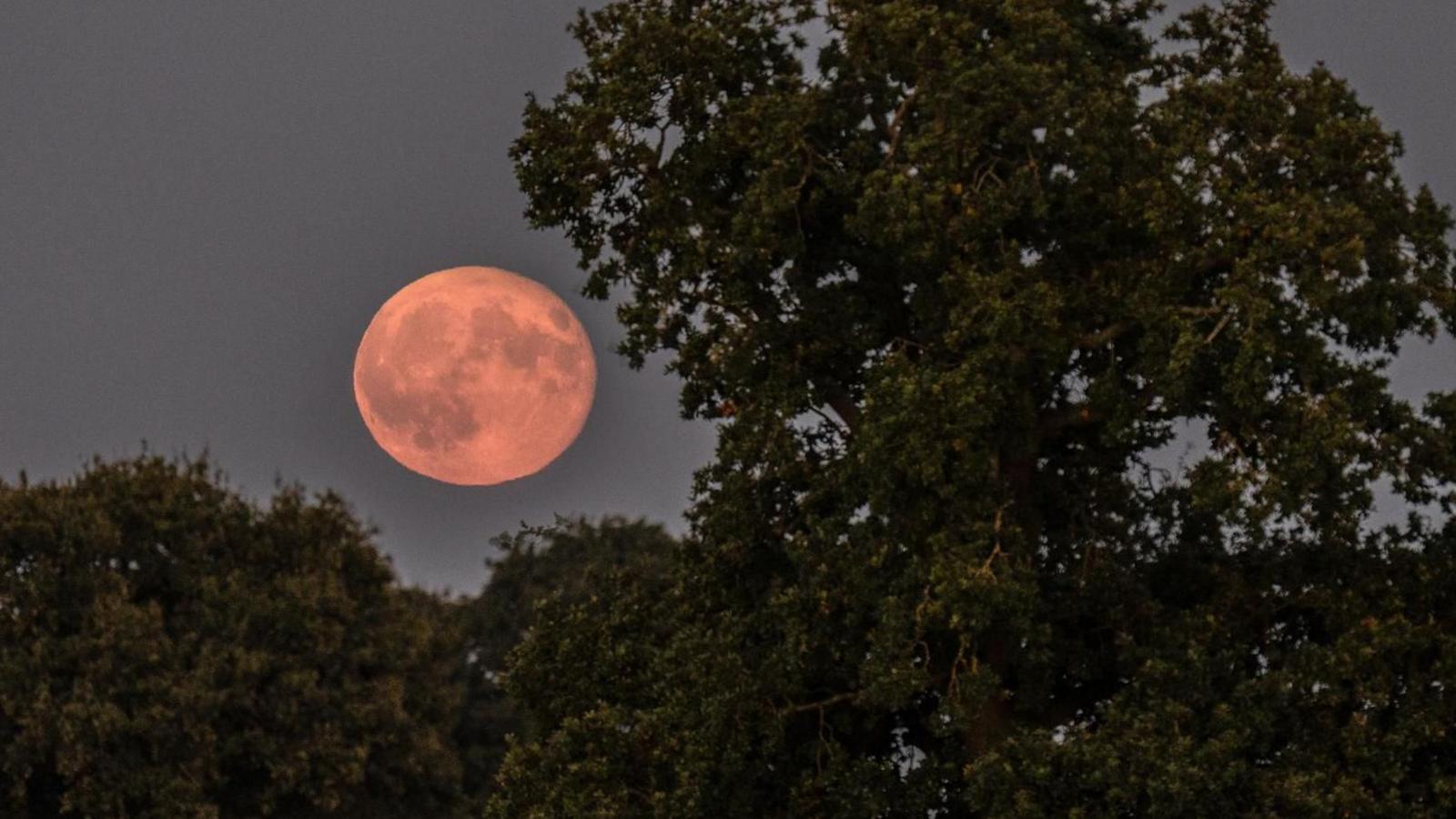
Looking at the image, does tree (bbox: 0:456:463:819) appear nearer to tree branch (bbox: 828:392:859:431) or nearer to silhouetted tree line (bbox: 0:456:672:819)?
silhouetted tree line (bbox: 0:456:672:819)

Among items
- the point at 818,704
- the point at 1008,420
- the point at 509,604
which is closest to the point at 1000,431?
the point at 1008,420

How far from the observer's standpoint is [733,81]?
117ft

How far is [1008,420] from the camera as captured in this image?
33.6 meters

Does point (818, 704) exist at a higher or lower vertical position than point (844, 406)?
lower

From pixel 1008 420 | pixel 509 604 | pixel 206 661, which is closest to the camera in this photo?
pixel 1008 420

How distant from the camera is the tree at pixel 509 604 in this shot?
85000mm

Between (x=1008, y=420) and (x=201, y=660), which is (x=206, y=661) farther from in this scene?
(x=1008, y=420)

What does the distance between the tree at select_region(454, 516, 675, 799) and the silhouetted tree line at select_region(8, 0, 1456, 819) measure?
45674mm

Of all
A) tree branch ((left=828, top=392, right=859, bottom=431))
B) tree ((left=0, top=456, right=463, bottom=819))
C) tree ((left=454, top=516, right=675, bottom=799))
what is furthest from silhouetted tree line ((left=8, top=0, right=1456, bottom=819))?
tree ((left=454, top=516, right=675, bottom=799))

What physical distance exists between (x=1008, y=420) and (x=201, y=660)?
38521mm

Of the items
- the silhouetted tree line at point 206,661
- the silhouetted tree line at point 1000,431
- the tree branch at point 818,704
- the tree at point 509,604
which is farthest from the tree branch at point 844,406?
the tree at point 509,604

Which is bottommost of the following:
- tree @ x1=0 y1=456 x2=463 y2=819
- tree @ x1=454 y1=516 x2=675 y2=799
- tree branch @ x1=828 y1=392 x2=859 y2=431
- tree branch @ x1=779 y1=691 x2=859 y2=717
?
tree branch @ x1=779 y1=691 x2=859 y2=717

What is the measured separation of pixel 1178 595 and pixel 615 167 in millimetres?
10821

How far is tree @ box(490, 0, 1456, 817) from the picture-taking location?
3203 centimetres
